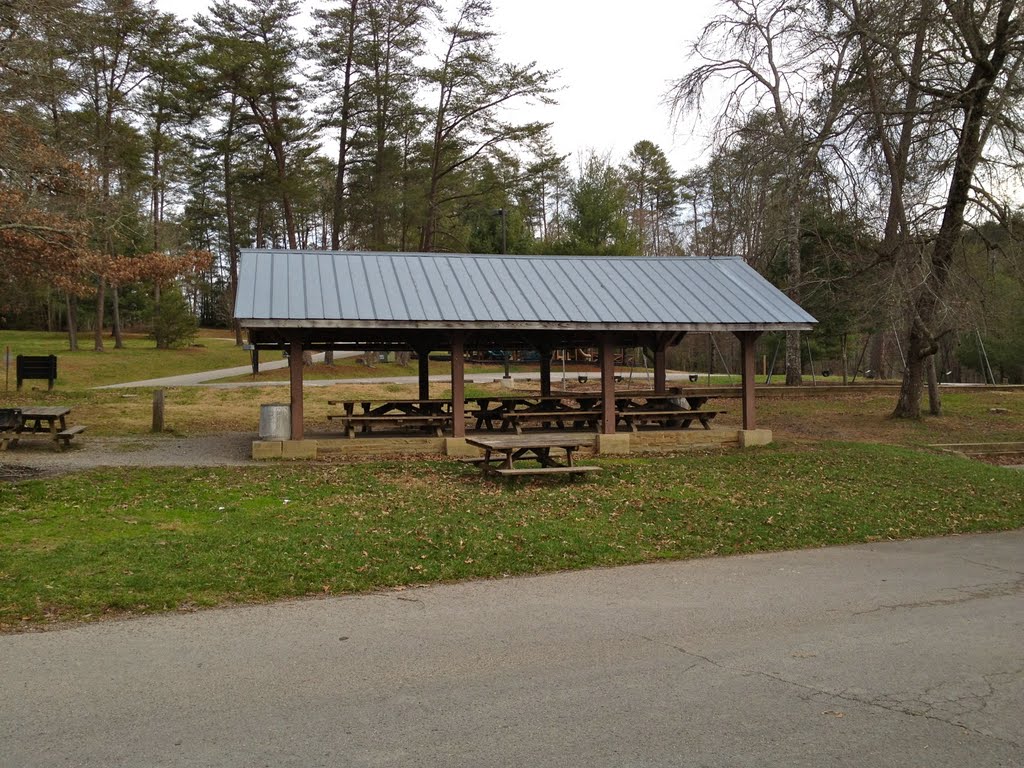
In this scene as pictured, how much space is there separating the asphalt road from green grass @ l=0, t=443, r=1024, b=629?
0.68 metres

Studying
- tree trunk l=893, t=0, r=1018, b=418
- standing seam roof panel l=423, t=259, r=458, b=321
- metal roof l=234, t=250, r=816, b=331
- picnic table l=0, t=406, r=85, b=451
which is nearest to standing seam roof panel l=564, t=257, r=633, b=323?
metal roof l=234, t=250, r=816, b=331

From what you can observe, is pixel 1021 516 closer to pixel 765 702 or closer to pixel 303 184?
pixel 765 702

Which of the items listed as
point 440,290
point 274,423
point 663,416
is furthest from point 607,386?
point 274,423

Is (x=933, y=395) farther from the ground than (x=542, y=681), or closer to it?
farther from the ground

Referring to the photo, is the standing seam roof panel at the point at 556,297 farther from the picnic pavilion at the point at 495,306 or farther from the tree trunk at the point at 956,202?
the tree trunk at the point at 956,202

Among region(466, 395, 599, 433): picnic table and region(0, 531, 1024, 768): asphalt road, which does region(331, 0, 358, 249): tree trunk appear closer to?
region(466, 395, 599, 433): picnic table

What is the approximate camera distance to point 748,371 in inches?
597

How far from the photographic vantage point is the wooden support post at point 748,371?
49.5ft

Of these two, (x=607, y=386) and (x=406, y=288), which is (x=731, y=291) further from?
(x=406, y=288)

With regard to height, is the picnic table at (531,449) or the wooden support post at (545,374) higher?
the wooden support post at (545,374)

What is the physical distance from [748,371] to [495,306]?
5.01 m

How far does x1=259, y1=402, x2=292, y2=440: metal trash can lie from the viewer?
13.4m

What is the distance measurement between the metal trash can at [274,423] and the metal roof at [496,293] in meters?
1.68

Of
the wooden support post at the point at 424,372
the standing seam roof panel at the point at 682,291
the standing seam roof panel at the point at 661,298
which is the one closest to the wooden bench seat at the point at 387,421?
the wooden support post at the point at 424,372
